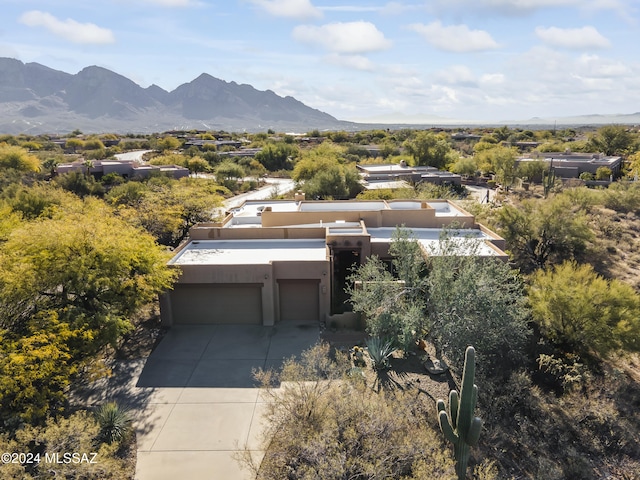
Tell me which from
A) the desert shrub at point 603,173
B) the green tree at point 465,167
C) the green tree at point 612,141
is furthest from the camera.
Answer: the green tree at point 612,141

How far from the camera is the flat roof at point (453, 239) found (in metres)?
18.2

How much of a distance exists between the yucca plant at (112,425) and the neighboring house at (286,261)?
6.96 m

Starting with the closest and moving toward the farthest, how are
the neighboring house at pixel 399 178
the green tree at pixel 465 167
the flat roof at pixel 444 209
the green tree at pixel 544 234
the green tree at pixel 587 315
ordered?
the green tree at pixel 587 315 < the green tree at pixel 544 234 < the flat roof at pixel 444 209 < the neighboring house at pixel 399 178 < the green tree at pixel 465 167

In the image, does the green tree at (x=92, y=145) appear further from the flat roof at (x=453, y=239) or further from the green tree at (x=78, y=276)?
the flat roof at (x=453, y=239)

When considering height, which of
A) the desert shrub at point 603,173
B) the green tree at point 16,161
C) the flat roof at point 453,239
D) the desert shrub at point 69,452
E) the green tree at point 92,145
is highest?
the green tree at point 92,145

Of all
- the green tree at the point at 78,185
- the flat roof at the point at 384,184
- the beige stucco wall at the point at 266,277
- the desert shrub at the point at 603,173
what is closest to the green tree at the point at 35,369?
the beige stucco wall at the point at 266,277

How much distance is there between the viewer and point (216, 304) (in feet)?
65.0

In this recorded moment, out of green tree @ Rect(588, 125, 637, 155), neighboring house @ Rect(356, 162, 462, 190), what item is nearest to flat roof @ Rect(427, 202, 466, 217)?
neighboring house @ Rect(356, 162, 462, 190)

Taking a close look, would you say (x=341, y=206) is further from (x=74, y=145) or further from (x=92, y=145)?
(x=74, y=145)

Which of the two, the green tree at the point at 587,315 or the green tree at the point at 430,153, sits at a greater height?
the green tree at the point at 430,153

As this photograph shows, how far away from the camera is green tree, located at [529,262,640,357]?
15906 mm

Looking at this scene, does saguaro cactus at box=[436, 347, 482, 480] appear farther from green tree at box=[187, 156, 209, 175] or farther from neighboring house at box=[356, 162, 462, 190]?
green tree at box=[187, 156, 209, 175]

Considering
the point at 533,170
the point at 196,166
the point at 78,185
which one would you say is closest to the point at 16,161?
the point at 78,185

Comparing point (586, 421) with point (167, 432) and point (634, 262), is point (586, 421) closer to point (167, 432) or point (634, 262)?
point (167, 432)
